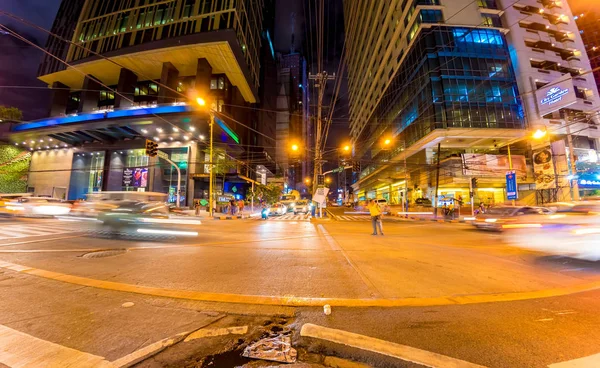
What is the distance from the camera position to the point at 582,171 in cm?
3203

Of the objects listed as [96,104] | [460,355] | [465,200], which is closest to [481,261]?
[460,355]

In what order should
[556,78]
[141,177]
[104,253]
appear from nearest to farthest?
[104,253] → [556,78] → [141,177]

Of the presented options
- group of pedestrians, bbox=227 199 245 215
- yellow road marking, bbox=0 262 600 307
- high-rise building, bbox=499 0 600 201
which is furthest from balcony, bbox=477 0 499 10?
yellow road marking, bbox=0 262 600 307

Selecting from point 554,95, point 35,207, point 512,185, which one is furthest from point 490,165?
point 35,207

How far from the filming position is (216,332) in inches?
105

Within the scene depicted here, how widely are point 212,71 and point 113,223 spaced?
1544 inches

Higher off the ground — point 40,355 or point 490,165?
point 490,165

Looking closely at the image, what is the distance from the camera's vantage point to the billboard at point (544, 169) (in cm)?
3086

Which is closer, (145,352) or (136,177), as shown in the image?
(145,352)

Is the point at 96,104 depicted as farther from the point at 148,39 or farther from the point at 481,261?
the point at 481,261

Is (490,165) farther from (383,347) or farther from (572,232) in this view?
(383,347)

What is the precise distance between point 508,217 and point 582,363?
12.8m

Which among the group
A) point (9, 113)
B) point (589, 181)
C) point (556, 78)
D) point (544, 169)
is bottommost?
point (589, 181)

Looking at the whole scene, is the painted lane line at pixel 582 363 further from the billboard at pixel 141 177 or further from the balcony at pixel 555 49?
the balcony at pixel 555 49
